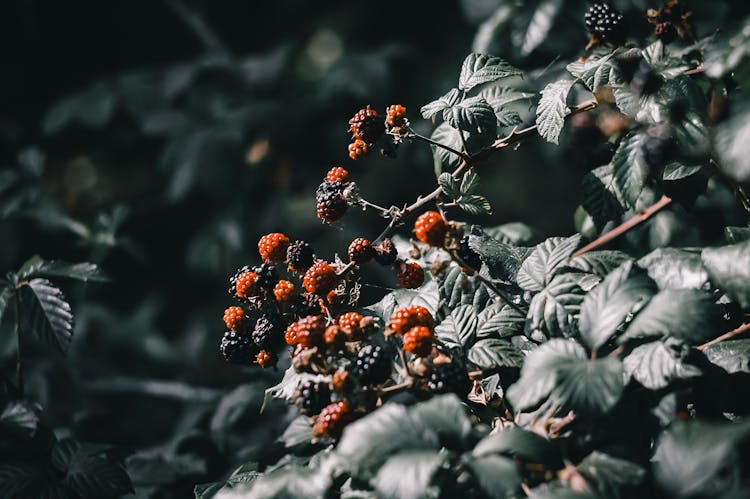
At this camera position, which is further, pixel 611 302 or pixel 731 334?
pixel 731 334

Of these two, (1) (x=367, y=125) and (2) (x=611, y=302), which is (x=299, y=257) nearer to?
(1) (x=367, y=125)

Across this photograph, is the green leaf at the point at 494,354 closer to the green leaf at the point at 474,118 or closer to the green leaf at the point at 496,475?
the green leaf at the point at 496,475

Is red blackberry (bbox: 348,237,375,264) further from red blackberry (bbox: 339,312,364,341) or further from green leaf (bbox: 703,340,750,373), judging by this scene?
green leaf (bbox: 703,340,750,373)

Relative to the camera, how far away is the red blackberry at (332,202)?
3.56 feet

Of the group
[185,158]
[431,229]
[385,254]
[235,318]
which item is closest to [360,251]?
[385,254]

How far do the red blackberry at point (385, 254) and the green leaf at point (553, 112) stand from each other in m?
0.34

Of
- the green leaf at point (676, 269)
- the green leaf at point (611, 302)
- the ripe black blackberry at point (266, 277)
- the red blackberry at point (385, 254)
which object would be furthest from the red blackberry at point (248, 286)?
the green leaf at point (676, 269)

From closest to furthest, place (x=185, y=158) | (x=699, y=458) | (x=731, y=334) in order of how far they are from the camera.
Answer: (x=699, y=458), (x=731, y=334), (x=185, y=158)

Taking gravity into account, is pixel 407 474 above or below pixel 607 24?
below

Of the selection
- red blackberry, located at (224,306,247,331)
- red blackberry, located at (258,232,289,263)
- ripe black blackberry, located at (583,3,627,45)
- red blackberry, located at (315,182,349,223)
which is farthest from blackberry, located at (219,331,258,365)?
ripe black blackberry, located at (583,3,627,45)

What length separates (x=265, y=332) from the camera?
1058mm

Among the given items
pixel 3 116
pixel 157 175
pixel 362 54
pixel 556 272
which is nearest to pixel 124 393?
pixel 157 175

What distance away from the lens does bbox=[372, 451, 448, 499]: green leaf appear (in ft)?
2.25

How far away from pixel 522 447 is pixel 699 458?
197mm
